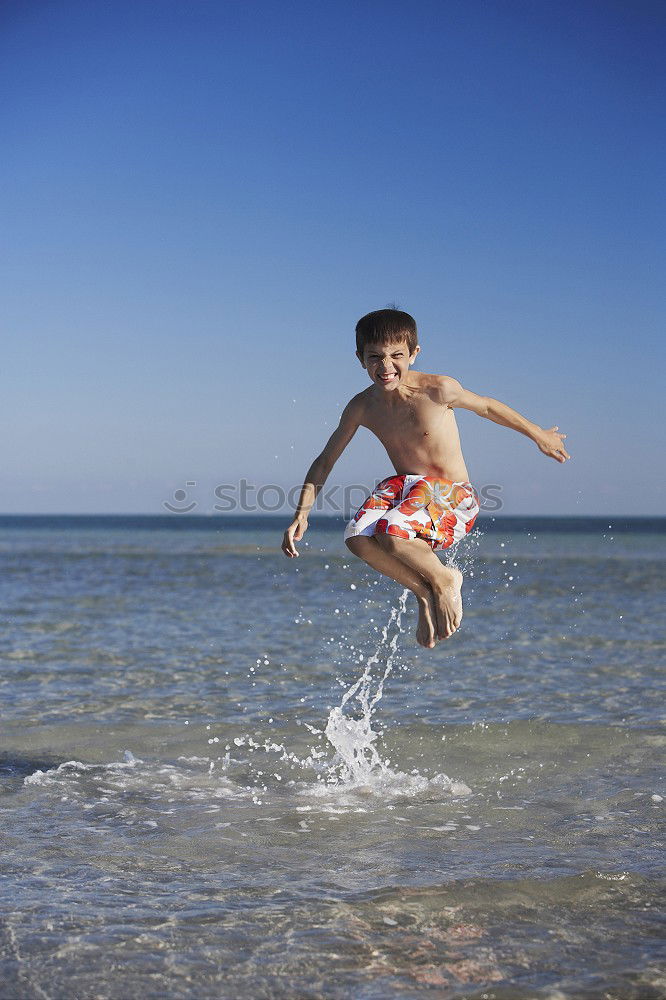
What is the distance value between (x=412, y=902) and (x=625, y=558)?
25.3 m

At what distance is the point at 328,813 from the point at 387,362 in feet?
A: 7.74

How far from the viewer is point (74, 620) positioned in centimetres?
1180

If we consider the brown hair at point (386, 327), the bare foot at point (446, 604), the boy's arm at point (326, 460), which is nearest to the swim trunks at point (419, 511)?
the bare foot at point (446, 604)

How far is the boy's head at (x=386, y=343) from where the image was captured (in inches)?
198

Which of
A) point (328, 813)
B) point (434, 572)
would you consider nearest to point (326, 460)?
point (434, 572)

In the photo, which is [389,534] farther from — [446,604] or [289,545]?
[289,545]

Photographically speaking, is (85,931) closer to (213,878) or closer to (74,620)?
(213,878)

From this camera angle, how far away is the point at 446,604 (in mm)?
5059

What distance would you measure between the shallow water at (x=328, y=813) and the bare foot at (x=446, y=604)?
0.94 m

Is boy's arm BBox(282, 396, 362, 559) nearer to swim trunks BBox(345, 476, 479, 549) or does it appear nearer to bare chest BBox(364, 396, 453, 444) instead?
bare chest BBox(364, 396, 453, 444)

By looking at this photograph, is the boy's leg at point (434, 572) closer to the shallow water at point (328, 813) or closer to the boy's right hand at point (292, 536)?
the boy's right hand at point (292, 536)

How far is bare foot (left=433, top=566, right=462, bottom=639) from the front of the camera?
5.05m

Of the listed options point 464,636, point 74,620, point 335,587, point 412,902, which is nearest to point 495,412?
point 412,902

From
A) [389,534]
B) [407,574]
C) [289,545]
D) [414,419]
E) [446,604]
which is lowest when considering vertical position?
[446,604]
